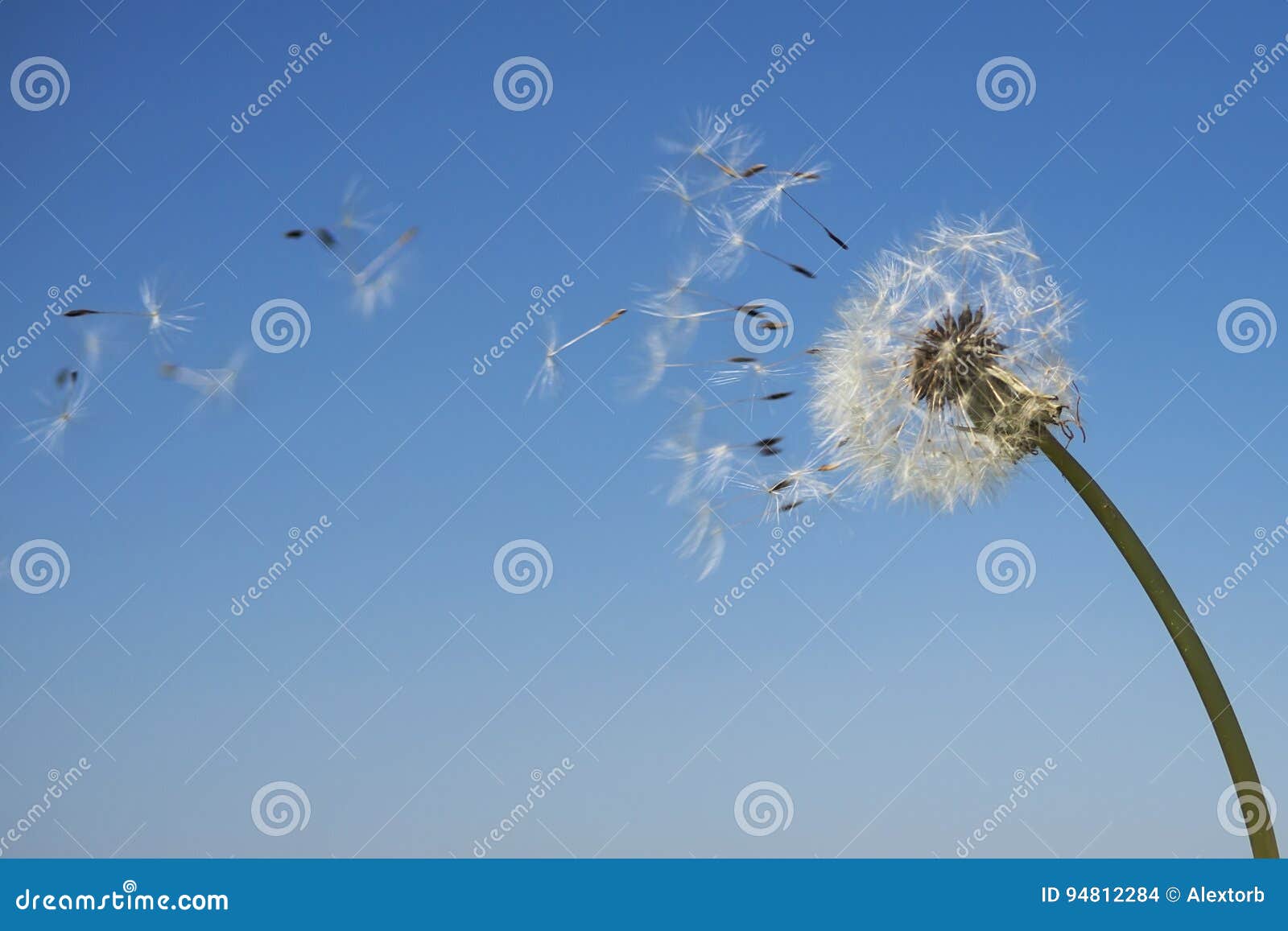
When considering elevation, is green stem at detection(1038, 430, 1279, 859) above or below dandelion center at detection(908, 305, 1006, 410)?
below

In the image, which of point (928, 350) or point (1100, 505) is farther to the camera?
point (928, 350)

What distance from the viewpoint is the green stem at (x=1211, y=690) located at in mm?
12531

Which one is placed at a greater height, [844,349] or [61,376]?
[844,349]

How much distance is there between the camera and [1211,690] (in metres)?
12.6

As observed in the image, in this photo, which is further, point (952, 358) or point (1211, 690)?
point (952, 358)

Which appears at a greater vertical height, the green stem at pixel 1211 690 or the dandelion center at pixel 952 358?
the dandelion center at pixel 952 358

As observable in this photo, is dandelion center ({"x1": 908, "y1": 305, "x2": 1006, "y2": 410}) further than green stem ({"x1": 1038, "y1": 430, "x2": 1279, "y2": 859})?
Yes

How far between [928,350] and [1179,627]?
416 cm

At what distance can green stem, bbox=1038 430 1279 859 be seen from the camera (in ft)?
41.1
